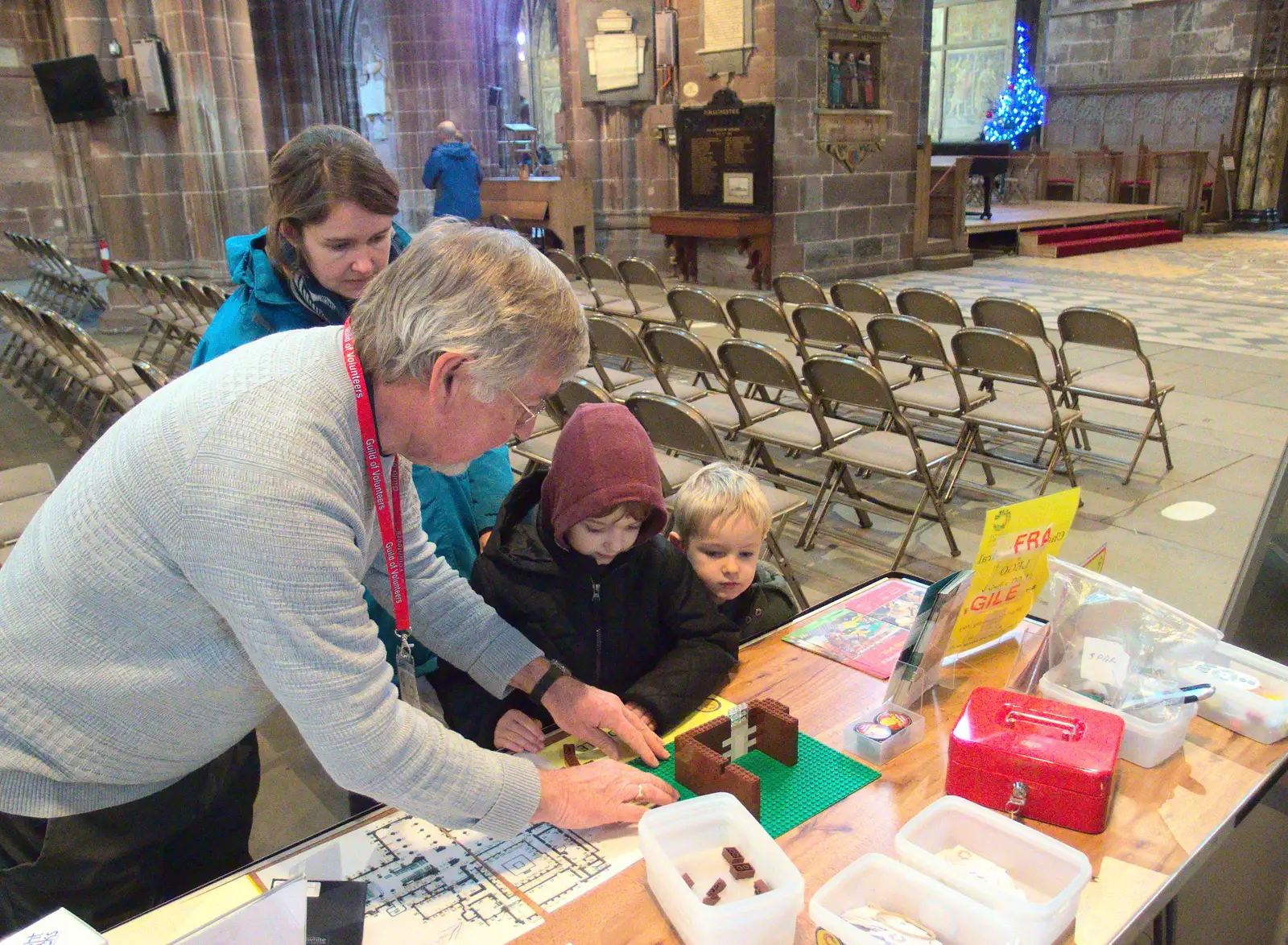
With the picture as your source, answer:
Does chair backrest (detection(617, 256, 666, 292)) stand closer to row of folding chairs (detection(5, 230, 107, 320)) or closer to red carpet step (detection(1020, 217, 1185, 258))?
row of folding chairs (detection(5, 230, 107, 320))

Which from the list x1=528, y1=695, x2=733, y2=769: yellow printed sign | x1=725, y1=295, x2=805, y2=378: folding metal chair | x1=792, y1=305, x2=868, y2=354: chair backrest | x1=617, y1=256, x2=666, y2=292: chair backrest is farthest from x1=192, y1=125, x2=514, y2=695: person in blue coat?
x1=617, y1=256, x2=666, y2=292: chair backrest

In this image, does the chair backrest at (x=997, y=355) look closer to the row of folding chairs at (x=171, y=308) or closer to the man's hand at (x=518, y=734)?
the man's hand at (x=518, y=734)

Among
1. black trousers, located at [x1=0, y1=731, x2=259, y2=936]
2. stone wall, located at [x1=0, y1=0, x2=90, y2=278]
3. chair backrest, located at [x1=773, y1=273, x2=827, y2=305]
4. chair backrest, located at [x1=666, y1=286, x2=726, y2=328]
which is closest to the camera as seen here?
black trousers, located at [x1=0, y1=731, x2=259, y2=936]

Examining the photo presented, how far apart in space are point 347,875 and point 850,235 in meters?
10.8

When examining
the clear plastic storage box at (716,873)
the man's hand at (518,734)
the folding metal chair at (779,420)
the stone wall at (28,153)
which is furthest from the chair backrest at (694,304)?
the stone wall at (28,153)

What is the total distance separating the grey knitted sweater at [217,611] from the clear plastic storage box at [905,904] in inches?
16.5

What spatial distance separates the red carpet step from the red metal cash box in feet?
44.1

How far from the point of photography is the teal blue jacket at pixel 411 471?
196 cm

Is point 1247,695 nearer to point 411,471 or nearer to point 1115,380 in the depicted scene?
point 411,471

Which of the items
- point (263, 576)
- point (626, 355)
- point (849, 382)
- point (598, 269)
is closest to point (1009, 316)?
point (849, 382)

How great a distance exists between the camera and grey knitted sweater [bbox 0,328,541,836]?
109 cm

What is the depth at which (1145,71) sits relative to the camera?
17922mm

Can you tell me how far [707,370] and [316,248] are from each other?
3171mm

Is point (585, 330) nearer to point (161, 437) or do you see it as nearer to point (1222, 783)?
point (161, 437)
